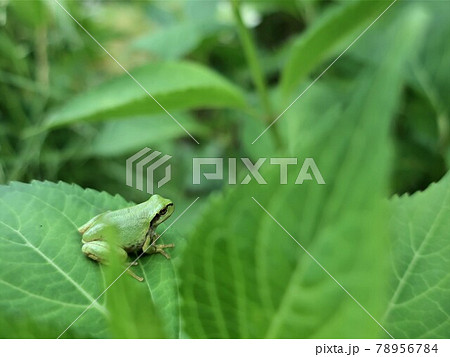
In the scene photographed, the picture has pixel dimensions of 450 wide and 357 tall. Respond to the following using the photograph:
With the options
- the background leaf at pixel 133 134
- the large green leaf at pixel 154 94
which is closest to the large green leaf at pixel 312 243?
the large green leaf at pixel 154 94

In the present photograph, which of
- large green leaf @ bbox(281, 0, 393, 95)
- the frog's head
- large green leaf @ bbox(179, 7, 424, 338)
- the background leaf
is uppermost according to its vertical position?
the background leaf

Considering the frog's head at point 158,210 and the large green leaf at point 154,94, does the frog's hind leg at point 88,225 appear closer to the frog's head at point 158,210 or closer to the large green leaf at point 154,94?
the frog's head at point 158,210

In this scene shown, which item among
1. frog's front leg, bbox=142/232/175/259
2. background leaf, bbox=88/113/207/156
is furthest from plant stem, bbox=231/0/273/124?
frog's front leg, bbox=142/232/175/259

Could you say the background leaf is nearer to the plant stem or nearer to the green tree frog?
the plant stem

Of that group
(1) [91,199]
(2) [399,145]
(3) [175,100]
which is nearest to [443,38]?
(2) [399,145]

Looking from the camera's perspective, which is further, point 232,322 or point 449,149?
point 449,149

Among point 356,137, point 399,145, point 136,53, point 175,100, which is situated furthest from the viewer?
point 136,53
